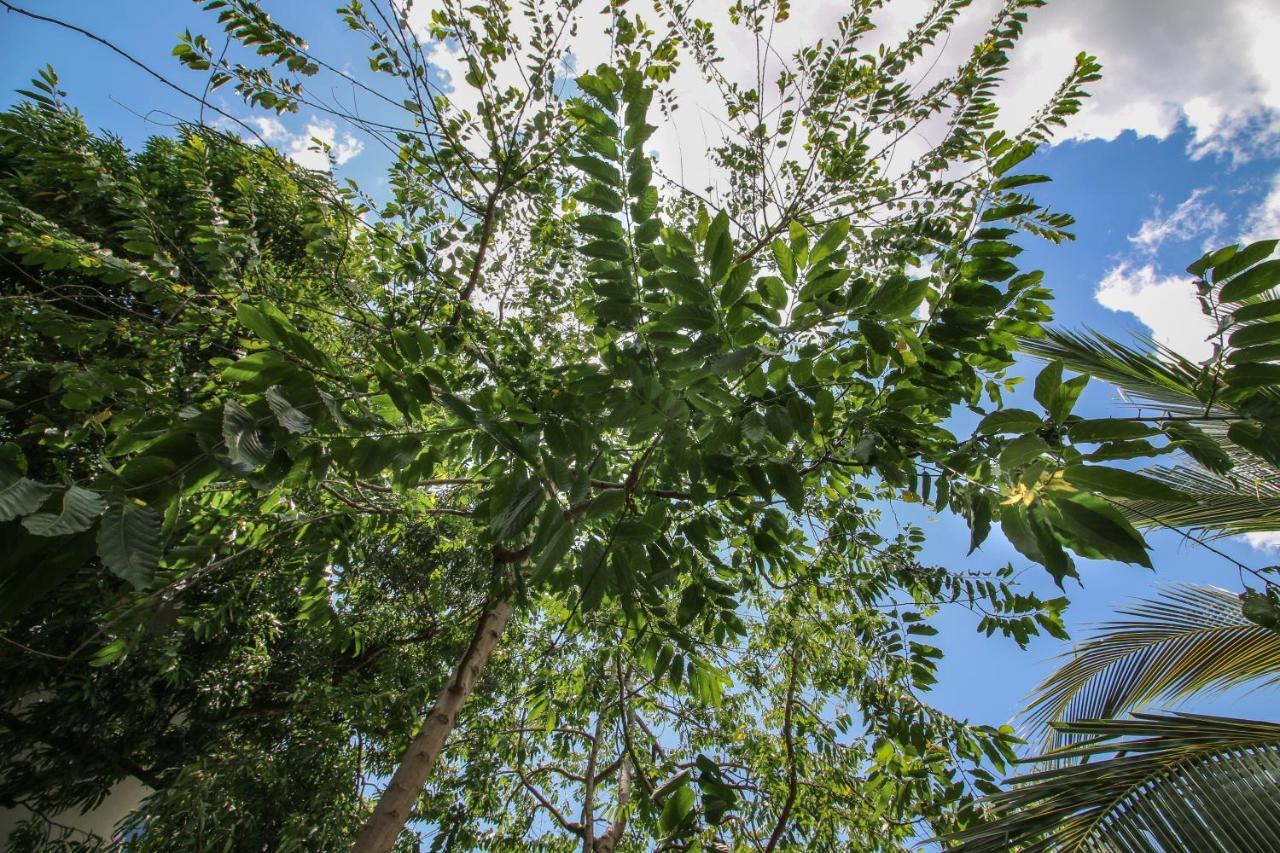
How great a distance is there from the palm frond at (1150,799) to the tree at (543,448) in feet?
0.79

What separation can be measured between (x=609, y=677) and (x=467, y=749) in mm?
1223

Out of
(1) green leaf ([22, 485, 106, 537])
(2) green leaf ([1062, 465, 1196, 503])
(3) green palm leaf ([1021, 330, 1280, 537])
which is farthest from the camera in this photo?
(3) green palm leaf ([1021, 330, 1280, 537])

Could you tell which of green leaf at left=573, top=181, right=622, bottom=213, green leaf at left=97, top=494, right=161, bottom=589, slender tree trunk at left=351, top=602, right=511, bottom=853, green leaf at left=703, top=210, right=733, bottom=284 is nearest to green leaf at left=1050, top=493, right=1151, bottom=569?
green leaf at left=703, top=210, right=733, bottom=284

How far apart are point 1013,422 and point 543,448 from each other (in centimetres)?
85

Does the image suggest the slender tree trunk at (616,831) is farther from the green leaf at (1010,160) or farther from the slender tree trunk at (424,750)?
the green leaf at (1010,160)

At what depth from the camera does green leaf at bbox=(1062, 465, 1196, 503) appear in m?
0.78

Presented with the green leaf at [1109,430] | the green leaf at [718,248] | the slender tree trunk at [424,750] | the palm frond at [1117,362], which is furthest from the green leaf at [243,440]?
Result: the palm frond at [1117,362]

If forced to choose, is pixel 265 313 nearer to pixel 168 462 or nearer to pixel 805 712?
pixel 168 462

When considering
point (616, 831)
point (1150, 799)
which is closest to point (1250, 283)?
point (1150, 799)

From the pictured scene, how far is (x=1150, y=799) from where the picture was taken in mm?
2076

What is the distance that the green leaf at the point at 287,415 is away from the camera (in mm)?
725

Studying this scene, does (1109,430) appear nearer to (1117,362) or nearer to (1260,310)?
(1260,310)

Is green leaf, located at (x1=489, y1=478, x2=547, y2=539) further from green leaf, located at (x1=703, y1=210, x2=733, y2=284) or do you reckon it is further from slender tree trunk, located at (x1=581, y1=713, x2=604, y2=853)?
slender tree trunk, located at (x1=581, y1=713, x2=604, y2=853)

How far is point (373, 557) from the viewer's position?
12.1 ft
